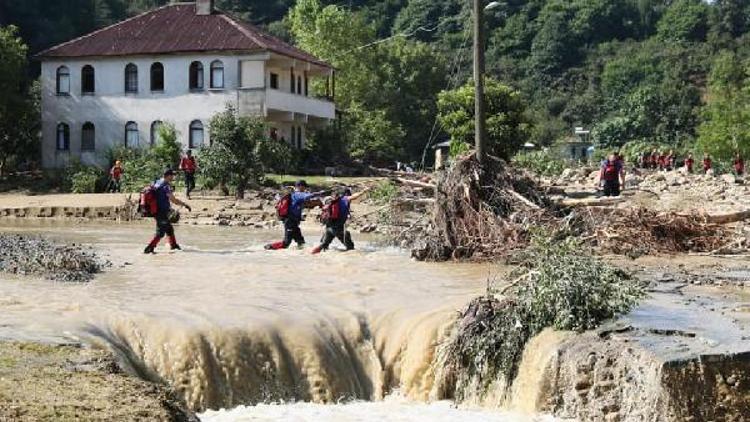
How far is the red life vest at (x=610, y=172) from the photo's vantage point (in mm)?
29578

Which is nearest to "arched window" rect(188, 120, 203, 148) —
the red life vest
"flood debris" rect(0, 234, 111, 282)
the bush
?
the red life vest

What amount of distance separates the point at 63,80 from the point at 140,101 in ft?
13.3

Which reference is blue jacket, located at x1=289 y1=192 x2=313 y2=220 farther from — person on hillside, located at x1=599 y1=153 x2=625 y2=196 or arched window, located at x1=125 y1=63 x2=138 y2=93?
arched window, located at x1=125 y1=63 x2=138 y2=93

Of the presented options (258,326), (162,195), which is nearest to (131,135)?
(162,195)

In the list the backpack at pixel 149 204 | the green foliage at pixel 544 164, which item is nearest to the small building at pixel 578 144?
the green foliage at pixel 544 164

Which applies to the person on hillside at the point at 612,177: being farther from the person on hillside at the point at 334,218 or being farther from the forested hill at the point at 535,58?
the person on hillside at the point at 334,218

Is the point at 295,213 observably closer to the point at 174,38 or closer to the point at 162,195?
the point at 162,195

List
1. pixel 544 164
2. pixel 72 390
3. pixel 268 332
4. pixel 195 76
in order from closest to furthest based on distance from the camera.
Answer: pixel 72 390 < pixel 268 332 < pixel 195 76 < pixel 544 164

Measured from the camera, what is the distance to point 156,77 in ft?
162

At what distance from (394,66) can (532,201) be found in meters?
51.5

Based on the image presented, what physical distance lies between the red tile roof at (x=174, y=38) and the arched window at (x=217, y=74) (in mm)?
646

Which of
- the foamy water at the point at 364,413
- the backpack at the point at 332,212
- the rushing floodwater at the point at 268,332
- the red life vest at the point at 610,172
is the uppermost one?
the red life vest at the point at 610,172

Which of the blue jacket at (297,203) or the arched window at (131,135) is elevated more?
the arched window at (131,135)

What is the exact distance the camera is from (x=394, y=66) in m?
74.6
